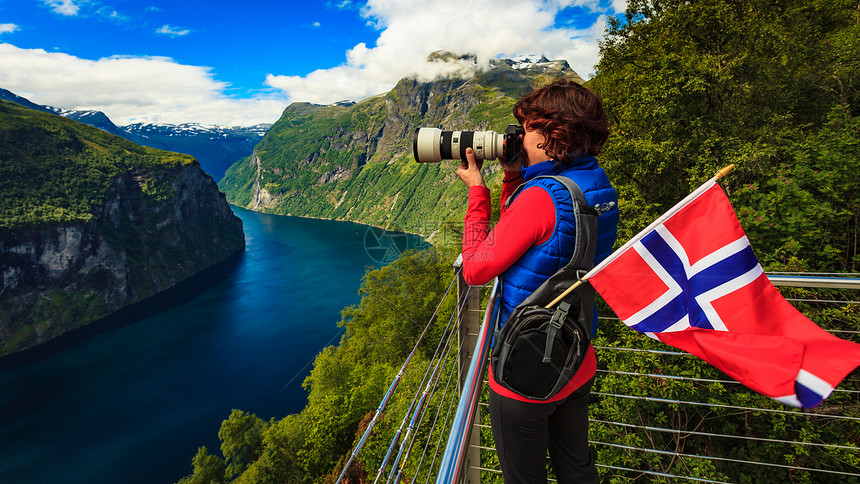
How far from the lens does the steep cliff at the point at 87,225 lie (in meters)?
54.9

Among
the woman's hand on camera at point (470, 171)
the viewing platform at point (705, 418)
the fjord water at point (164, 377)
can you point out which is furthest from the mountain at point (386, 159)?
the woman's hand on camera at point (470, 171)

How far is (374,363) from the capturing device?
18.1 meters

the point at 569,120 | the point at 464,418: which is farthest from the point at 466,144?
the point at 464,418

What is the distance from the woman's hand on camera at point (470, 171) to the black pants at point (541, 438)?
0.78 m

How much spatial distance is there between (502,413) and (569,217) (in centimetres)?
69

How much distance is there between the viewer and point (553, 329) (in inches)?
43.7

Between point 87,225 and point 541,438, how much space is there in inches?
3339

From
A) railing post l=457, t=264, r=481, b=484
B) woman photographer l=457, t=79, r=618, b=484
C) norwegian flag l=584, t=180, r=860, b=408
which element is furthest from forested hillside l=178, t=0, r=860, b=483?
railing post l=457, t=264, r=481, b=484

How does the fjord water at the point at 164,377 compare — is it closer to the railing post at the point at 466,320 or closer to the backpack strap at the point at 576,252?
the railing post at the point at 466,320

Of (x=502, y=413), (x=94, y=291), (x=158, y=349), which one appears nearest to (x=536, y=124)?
(x=502, y=413)

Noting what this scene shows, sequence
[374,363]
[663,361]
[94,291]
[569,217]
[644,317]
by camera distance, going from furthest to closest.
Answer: [94,291] → [374,363] → [663,361] → [644,317] → [569,217]

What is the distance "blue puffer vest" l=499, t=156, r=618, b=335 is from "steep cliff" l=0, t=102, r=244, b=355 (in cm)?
7153

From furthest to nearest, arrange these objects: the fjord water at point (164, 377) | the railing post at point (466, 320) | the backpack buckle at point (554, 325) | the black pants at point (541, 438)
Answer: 1. the fjord water at point (164, 377)
2. the railing post at point (466, 320)
3. the black pants at point (541, 438)
4. the backpack buckle at point (554, 325)

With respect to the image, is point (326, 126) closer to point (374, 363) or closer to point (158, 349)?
point (158, 349)
